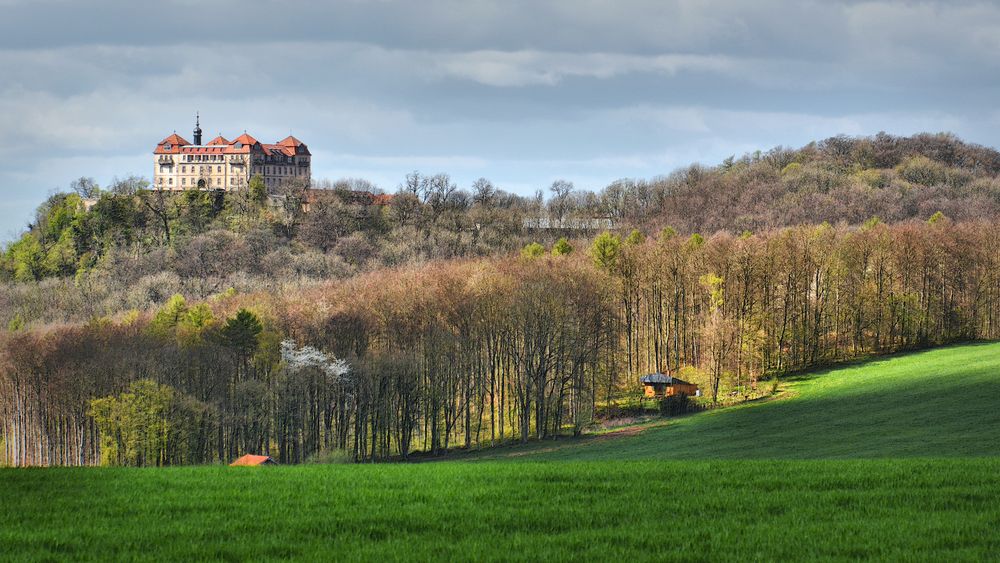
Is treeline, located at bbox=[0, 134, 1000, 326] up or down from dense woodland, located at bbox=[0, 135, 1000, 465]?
up

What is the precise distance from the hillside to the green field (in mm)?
21403

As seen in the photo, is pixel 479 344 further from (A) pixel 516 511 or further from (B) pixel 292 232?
(B) pixel 292 232

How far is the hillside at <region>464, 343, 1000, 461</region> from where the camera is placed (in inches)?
1857

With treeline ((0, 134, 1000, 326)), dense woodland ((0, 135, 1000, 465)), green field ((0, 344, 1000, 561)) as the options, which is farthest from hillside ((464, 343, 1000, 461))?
treeline ((0, 134, 1000, 326))

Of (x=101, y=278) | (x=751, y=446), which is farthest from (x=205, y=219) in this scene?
(x=751, y=446)

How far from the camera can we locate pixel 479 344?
84.1m

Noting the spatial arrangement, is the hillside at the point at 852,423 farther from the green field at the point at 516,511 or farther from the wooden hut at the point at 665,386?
the green field at the point at 516,511

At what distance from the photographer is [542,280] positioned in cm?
8719

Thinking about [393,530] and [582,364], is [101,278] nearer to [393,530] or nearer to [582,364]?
[582,364]

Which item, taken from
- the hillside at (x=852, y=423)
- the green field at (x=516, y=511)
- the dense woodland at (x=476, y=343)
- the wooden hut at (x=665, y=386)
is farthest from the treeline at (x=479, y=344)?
the green field at (x=516, y=511)

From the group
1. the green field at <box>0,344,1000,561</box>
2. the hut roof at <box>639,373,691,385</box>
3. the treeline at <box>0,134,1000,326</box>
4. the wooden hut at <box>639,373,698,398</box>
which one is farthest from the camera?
the treeline at <box>0,134,1000,326</box>

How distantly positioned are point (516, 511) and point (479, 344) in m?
65.4

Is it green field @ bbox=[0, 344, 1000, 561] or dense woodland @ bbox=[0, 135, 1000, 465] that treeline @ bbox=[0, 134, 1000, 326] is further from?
green field @ bbox=[0, 344, 1000, 561]

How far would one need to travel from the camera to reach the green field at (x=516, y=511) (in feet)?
51.8
